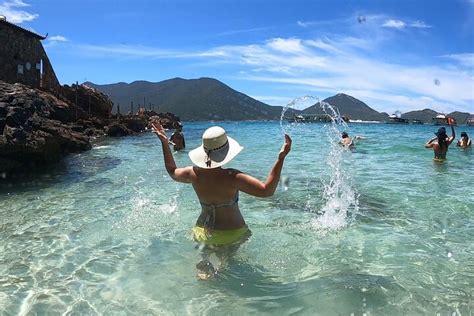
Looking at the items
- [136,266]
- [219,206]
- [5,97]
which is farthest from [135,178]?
[219,206]

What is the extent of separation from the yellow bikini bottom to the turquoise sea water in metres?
0.35

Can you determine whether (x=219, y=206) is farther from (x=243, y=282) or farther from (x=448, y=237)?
(x=448, y=237)

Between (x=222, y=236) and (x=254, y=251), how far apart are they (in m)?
1.08

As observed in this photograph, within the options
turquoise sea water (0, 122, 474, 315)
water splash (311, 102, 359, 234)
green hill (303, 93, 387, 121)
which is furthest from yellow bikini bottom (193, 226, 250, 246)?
green hill (303, 93, 387, 121)

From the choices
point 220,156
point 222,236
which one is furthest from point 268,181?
point 222,236

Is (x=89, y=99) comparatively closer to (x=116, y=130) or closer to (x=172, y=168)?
(x=116, y=130)

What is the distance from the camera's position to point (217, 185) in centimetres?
470

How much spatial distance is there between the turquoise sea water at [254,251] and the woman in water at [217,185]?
42 centimetres

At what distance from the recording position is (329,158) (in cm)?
1759

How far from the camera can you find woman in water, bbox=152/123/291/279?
445 centimetres

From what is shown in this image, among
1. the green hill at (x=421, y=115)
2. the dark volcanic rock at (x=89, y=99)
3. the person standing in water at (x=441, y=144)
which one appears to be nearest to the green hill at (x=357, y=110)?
the green hill at (x=421, y=115)

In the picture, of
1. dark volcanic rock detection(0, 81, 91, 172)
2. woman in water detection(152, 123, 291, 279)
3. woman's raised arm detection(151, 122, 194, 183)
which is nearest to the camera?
woman in water detection(152, 123, 291, 279)

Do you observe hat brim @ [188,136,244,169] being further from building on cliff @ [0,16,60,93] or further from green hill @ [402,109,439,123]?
green hill @ [402,109,439,123]

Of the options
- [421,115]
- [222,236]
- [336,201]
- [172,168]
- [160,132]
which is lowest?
[336,201]
